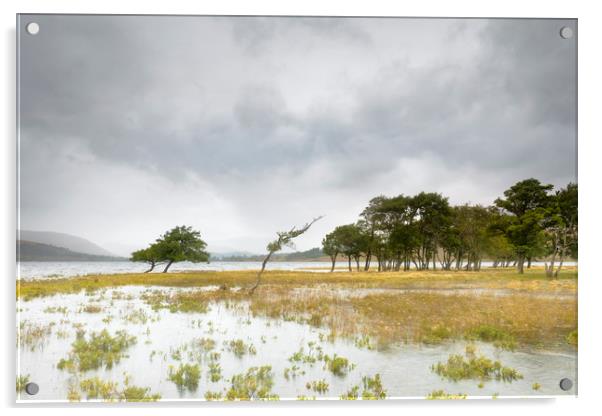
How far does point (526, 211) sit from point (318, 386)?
3630mm

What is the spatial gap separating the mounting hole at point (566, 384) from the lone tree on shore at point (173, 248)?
4.90m

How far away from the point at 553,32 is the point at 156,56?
17.8 ft

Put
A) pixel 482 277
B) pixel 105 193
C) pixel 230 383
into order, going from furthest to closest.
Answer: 1. pixel 482 277
2. pixel 105 193
3. pixel 230 383

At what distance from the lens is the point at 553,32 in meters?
5.46

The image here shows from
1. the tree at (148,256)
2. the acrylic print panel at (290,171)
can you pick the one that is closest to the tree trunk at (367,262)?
the acrylic print panel at (290,171)

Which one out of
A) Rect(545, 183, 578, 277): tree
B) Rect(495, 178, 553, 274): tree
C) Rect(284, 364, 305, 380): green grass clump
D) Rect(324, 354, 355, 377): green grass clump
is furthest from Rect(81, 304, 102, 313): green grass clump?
Rect(545, 183, 578, 277): tree

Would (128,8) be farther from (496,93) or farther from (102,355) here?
(496,93)

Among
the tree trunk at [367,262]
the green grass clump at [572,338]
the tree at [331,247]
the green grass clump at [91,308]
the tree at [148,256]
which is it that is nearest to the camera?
the green grass clump at [91,308]

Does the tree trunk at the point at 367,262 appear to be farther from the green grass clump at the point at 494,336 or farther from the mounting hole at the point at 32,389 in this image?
the mounting hole at the point at 32,389

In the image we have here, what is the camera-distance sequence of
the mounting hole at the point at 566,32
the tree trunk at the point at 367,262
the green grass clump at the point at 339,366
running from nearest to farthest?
the green grass clump at the point at 339,366 → the mounting hole at the point at 566,32 → the tree trunk at the point at 367,262

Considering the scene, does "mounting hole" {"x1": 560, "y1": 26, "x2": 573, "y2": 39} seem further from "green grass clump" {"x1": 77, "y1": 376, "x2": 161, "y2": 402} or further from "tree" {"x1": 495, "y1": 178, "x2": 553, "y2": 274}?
"green grass clump" {"x1": 77, "y1": 376, "x2": 161, "y2": 402}

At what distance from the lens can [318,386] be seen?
16.1ft

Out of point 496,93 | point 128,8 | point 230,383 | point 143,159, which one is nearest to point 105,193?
point 143,159

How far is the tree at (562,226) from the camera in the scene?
17.6 feet
